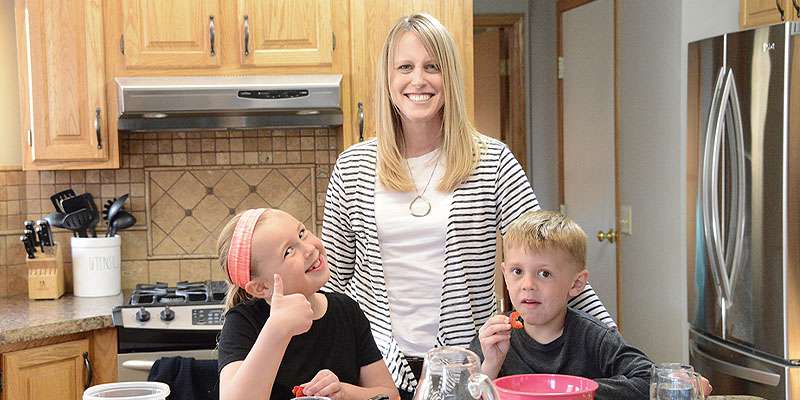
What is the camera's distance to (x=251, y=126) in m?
3.50

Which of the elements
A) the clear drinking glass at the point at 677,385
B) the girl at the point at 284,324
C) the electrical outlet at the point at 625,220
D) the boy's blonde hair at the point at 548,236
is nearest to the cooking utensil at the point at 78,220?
the girl at the point at 284,324

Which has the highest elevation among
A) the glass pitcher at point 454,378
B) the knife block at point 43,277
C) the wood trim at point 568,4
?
the wood trim at point 568,4

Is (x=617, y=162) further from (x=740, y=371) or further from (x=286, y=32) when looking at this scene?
(x=286, y=32)

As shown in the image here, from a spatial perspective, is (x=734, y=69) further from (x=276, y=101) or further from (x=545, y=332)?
(x=545, y=332)

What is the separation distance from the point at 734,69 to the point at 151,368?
7.31ft

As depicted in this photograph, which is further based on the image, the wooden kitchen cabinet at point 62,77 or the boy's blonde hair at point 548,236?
the wooden kitchen cabinet at point 62,77

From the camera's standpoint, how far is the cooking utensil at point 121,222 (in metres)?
3.64

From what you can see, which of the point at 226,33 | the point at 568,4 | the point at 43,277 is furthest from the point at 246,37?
the point at 568,4

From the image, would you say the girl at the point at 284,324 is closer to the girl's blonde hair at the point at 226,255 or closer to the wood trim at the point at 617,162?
the girl's blonde hair at the point at 226,255

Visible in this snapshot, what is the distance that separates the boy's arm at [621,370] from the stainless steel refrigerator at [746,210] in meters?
1.63

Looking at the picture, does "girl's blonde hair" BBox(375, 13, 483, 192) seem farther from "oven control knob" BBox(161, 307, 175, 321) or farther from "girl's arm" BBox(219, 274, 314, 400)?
"oven control knob" BBox(161, 307, 175, 321)

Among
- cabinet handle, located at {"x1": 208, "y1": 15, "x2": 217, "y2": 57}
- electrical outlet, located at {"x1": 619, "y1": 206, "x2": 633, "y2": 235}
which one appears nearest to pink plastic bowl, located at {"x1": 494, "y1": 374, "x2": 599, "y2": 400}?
cabinet handle, located at {"x1": 208, "y1": 15, "x2": 217, "y2": 57}

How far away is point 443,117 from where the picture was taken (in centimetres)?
223

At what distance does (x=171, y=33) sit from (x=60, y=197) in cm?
78
